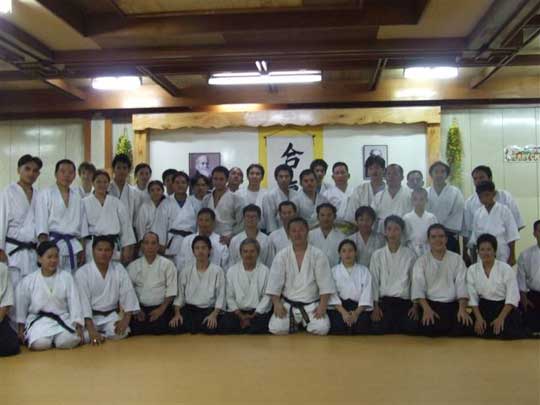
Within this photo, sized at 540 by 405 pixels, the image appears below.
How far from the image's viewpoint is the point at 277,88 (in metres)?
7.27

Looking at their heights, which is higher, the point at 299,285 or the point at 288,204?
the point at 288,204

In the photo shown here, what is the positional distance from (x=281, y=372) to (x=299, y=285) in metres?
1.54

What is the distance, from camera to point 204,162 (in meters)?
7.81

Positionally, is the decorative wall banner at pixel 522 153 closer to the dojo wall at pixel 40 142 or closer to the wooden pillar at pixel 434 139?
the wooden pillar at pixel 434 139

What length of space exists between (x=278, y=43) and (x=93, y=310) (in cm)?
292

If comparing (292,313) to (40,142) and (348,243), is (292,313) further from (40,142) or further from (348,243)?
(40,142)

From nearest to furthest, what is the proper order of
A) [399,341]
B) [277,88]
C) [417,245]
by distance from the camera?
[399,341] → [417,245] → [277,88]

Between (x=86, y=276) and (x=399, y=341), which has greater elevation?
(x=86, y=276)

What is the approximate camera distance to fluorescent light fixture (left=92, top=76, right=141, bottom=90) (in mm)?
7176

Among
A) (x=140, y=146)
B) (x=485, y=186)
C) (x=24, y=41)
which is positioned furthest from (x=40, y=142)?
(x=485, y=186)

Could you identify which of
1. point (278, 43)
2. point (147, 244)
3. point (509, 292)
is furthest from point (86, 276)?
point (509, 292)

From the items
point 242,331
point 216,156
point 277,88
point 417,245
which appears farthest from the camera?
point 216,156

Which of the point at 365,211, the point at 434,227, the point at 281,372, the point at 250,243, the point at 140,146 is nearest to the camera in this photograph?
the point at 281,372

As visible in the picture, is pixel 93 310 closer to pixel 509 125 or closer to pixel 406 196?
pixel 406 196
